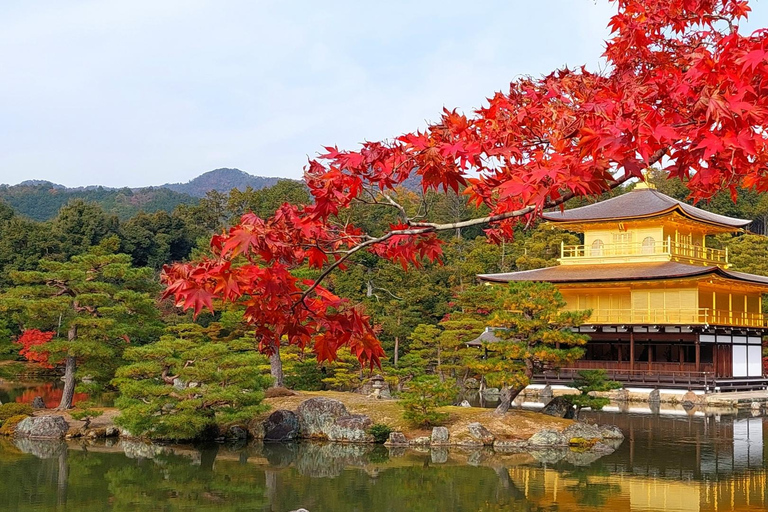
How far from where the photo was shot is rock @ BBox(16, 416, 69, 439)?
1460 centimetres

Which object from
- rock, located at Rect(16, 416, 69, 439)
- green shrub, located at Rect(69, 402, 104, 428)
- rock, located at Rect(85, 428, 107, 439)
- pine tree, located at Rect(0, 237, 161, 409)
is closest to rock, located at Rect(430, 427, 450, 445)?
rock, located at Rect(85, 428, 107, 439)

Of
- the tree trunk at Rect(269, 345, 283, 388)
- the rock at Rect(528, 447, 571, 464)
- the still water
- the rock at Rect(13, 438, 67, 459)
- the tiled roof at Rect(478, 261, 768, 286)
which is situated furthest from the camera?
the tiled roof at Rect(478, 261, 768, 286)

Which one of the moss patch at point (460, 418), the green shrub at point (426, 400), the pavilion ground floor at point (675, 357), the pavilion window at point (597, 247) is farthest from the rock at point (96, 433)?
the pavilion window at point (597, 247)

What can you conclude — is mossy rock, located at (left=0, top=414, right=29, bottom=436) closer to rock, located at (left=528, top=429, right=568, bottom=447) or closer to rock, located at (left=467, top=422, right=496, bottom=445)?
rock, located at (left=467, top=422, right=496, bottom=445)

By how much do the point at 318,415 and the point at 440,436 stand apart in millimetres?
2423

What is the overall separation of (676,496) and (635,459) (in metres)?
2.76

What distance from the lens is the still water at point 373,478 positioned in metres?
9.52

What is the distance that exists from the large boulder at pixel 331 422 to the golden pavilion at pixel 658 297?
38.3 ft

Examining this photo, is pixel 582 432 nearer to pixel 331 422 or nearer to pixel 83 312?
pixel 331 422

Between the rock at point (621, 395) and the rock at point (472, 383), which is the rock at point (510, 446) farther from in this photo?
the rock at point (472, 383)

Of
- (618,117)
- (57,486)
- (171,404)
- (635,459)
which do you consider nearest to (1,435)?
(171,404)

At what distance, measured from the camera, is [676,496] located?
32.7 feet

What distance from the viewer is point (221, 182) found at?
159500 mm

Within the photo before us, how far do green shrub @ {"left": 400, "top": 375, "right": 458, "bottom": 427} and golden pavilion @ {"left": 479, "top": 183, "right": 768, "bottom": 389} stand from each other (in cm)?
1120
